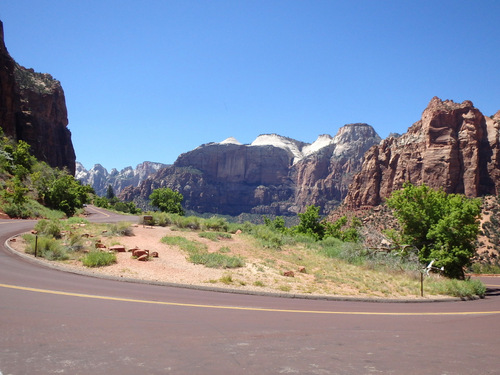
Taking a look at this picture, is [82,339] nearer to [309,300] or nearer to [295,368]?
[295,368]

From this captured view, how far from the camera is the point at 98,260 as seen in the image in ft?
44.5

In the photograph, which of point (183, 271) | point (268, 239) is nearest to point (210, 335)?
point (183, 271)

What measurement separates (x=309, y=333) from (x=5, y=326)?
5.13 metres

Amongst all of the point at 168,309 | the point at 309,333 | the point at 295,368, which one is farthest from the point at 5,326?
the point at 309,333

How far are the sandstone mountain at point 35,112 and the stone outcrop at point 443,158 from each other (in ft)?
303

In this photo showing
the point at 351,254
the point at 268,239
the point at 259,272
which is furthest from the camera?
the point at 268,239

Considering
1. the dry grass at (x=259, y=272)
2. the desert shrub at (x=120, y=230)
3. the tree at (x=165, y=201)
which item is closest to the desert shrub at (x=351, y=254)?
the dry grass at (x=259, y=272)

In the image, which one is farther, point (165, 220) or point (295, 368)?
point (165, 220)

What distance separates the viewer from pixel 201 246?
20.2m

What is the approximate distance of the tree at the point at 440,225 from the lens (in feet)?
67.6

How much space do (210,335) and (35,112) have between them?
103298mm

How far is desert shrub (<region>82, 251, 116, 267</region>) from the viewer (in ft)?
44.1

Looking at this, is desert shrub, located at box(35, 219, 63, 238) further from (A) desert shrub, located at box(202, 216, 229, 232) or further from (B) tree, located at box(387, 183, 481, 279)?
(B) tree, located at box(387, 183, 481, 279)

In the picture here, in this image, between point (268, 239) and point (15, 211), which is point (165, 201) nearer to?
point (15, 211)
